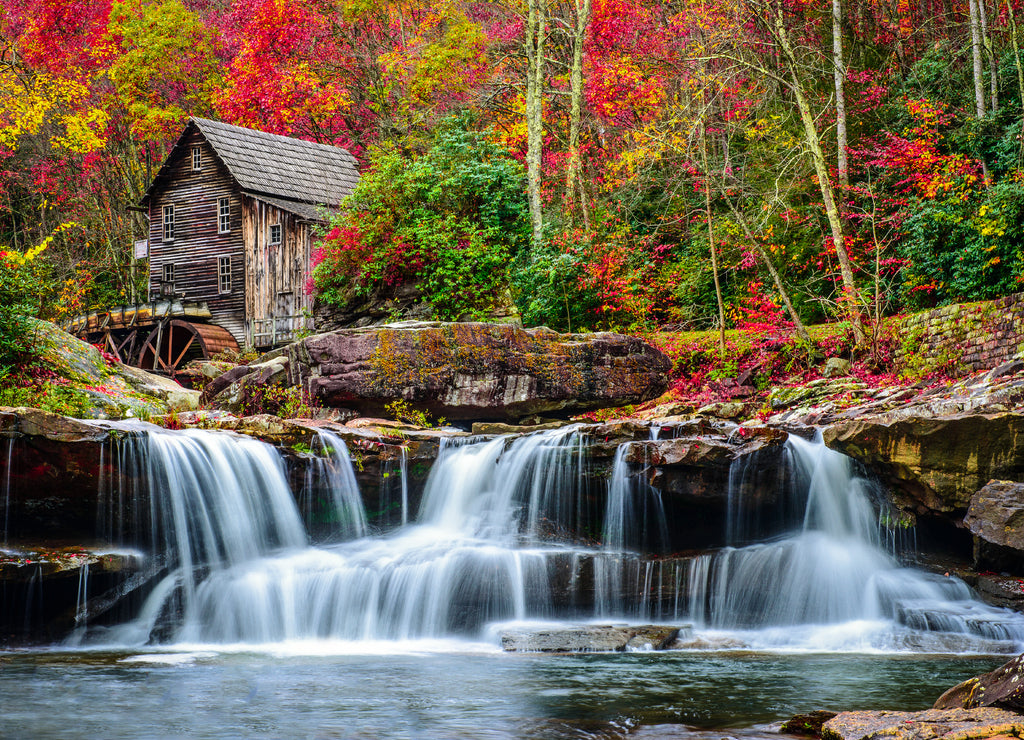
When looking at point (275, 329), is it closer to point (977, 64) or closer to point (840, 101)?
point (840, 101)

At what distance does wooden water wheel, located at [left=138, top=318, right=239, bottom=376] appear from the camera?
27.4m

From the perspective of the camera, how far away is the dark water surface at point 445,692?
5.54 metres

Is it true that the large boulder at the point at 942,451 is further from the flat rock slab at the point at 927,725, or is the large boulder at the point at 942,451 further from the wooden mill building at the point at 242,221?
the wooden mill building at the point at 242,221

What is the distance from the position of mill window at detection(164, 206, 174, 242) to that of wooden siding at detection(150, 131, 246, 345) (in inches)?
6.0

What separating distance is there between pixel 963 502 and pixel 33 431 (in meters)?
10.3

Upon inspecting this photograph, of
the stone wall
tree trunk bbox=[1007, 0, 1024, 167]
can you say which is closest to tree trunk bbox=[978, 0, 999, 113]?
tree trunk bbox=[1007, 0, 1024, 167]

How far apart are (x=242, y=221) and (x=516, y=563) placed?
2258cm

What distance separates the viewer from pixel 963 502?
9.38 m

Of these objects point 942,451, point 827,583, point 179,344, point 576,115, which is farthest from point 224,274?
point 942,451

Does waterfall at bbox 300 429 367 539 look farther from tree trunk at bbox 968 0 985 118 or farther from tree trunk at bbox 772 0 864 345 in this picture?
tree trunk at bbox 968 0 985 118

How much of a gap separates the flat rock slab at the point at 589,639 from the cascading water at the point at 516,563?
0.72 meters

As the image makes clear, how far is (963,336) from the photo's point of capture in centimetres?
1358

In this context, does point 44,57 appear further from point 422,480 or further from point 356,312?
point 422,480

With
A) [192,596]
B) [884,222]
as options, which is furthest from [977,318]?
[192,596]
